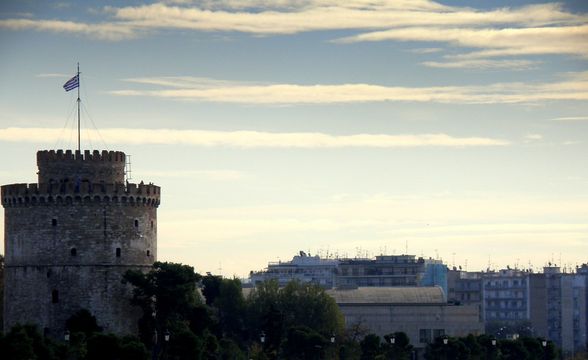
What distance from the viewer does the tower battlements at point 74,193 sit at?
5561 inches

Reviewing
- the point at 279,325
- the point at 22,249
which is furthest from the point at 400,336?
the point at 22,249

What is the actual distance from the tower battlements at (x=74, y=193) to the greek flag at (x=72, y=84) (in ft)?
23.7

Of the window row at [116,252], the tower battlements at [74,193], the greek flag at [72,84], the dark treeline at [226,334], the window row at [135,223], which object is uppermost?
the greek flag at [72,84]

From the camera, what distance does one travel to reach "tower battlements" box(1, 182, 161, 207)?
14125 cm

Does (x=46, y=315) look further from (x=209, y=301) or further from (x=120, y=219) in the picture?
(x=209, y=301)

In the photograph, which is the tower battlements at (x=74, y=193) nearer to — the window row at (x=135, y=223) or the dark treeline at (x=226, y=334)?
the window row at (x=135, y=223)

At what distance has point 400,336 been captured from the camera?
550ft

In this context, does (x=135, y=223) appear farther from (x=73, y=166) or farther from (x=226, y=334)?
(x=226, y=334)

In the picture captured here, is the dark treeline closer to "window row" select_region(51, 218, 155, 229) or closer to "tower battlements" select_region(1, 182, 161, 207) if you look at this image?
"window row" select_region(51, 218, 155, 229)

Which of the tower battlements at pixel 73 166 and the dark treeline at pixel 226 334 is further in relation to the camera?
the tower battlements at pixel 73 166

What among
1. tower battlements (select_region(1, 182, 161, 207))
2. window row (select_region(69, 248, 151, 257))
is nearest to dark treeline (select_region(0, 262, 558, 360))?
window row (select_region(69, 248, 151, 257))

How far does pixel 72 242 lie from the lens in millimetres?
141000

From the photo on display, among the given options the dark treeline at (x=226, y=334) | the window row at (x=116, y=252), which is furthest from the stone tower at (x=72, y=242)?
the dark treeline at (x=226, y=334)

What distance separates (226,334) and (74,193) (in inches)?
1495
